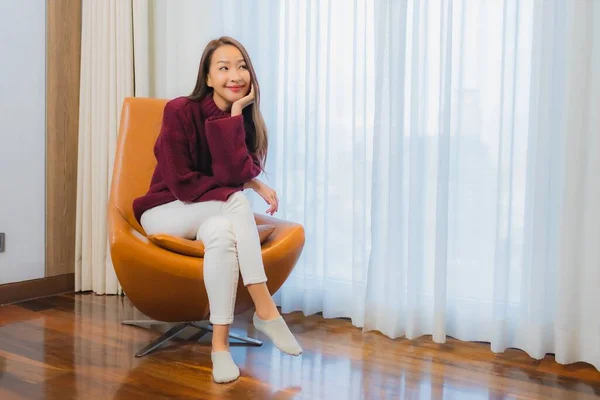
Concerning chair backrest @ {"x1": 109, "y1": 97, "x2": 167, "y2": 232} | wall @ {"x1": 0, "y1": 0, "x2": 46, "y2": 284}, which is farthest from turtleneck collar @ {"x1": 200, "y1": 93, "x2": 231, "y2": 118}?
wall @ {"x1": 0, "y1": 0, "x2": 46, "y2": 284}

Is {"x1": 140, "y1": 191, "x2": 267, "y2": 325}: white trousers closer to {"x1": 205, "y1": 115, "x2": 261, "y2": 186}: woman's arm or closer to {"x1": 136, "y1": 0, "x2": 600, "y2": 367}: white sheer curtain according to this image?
{"x1": 205, "y1": 115, "x2": 261, "y2": 186}: woman's arm

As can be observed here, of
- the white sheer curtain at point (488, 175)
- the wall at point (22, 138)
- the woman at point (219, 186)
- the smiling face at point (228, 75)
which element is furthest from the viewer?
the wall at point (22, 138)

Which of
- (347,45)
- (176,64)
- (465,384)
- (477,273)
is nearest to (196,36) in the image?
(176,64)

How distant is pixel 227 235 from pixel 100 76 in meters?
1.53

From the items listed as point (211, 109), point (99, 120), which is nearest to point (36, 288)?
point (99, 120)

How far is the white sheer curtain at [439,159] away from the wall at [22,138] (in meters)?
0.89

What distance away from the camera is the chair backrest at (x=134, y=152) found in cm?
207

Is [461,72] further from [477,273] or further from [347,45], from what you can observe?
[477,273]

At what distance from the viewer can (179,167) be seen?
186 centimetres

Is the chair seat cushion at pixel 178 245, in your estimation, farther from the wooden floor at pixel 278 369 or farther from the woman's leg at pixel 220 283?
the wooden floor at pixel 278 369

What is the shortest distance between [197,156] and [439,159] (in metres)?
0.88

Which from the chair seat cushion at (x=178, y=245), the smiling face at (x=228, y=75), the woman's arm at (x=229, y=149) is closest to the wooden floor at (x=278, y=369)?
the chair seat cushion at (x=178, y=245)

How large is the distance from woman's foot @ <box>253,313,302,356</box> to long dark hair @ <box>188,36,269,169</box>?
668mm

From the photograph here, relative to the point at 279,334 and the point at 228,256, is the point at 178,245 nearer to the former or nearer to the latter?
the point at 228,256
